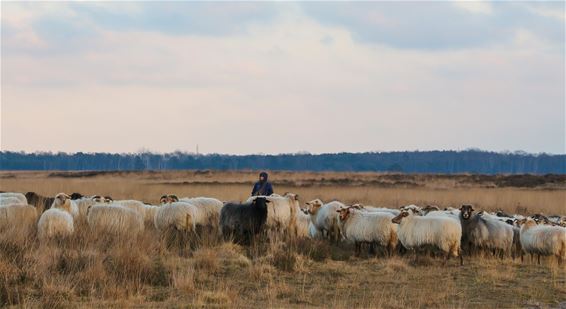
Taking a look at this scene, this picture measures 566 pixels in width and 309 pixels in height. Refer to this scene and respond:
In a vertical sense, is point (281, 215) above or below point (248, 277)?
above

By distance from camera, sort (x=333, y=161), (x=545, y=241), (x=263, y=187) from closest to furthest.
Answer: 1. (x=545, y=241)
2. (x=263, y=187)
3. (x=333, y=161)

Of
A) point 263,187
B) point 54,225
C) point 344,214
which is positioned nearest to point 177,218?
point 263,187

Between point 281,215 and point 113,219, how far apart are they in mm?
4194

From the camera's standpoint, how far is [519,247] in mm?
16781

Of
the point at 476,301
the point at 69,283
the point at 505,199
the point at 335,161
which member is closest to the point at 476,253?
the point at 476,301

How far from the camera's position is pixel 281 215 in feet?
58.4

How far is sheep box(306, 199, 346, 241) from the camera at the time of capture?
18062 millimetres

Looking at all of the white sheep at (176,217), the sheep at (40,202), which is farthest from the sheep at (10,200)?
the white sheep at (176,217)

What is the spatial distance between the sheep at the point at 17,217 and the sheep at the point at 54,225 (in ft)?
1.20

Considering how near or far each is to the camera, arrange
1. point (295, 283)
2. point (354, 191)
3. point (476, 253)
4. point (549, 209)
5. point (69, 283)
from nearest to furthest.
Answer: point (69, 283) < point (295, 283) < point (476, 253) < point (549, 209) < point (354, 191)

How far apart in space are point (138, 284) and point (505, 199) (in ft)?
81.4

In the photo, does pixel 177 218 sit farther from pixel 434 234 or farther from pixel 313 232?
pixel 434 234

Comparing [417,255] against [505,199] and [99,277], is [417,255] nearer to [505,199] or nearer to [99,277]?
[99,277]

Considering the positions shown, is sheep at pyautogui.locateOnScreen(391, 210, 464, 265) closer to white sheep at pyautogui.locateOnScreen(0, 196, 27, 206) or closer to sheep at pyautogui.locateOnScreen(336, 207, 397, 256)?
sheep at pyautogui.locateOnScreen(336, 207, 397, 256)
